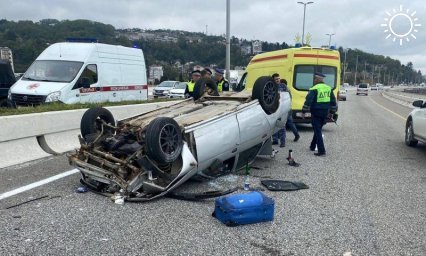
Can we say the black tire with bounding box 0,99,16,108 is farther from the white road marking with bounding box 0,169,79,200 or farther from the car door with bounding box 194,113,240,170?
the car door with bounding box 194,113,240,170

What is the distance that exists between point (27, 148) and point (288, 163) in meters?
4.53

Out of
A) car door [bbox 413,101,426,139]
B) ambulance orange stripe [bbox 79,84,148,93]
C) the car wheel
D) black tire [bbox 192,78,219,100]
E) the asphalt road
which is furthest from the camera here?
ambulance orange stripe [bbox 79,84,148,93]

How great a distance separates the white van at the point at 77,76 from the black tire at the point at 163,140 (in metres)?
7.33

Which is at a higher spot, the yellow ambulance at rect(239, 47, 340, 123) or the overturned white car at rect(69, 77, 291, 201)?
the yellow ambulance at rect(239, 47, 340, 123)

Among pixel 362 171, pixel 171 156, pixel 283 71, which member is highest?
pixel 283 71

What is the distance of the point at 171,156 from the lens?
509 centimetres

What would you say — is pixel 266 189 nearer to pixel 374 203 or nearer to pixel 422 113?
pixel 374 203

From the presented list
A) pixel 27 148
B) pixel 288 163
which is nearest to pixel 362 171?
pixel 288 163

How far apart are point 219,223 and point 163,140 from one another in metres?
1.29

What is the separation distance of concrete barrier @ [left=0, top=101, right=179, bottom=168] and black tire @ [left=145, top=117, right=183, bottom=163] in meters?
3.03

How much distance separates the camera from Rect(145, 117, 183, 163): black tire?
4945 mm

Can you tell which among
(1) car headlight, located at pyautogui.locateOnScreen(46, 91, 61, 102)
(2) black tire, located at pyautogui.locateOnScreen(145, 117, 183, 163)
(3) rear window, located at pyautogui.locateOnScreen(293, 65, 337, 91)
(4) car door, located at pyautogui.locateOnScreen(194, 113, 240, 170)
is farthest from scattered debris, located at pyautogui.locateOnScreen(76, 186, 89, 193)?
(3) rear window, located at pyautogui.locateOnScreen(293, 65, 337, 91)

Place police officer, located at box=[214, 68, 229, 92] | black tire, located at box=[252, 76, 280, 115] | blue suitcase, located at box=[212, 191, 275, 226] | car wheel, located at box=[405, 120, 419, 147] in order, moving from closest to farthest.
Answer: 1. blue suitcase, located at box=[212, 191, 275, 226]
2. black tire, located at box=[252, 76, 280, 115]
3. car wheel, located at box=[405, 120, 419, 147]
4. police officer, located at box=[214, 68, 229, 92]

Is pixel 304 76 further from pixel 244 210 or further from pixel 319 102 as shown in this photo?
pixel 244 210
